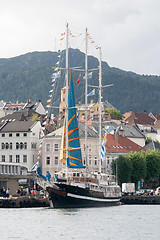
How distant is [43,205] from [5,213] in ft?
41.8

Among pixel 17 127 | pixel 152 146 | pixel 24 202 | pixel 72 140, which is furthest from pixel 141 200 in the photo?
pixel 152 146

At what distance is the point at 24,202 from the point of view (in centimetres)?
9775

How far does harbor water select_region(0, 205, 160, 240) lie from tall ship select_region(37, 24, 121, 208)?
11.9ft

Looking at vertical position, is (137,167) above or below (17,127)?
below

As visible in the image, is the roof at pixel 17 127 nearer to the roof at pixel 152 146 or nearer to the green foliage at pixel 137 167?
the green foliage at pixel 137 167

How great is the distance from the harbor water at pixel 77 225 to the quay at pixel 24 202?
10807mm

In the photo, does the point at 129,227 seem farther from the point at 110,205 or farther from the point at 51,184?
the point at 110,205

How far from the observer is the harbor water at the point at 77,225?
199 ft

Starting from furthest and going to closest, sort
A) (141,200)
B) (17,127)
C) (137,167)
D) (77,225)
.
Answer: (17,127) < (137,167) < (141,200) < (77,225)

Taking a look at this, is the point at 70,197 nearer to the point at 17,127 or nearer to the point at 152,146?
the point at 17,127

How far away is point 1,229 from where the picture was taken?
216 ft

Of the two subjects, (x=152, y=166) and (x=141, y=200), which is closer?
(x=141, y=200)

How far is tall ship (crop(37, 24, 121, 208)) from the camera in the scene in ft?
295

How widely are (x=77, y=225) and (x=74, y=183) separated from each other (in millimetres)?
24143
